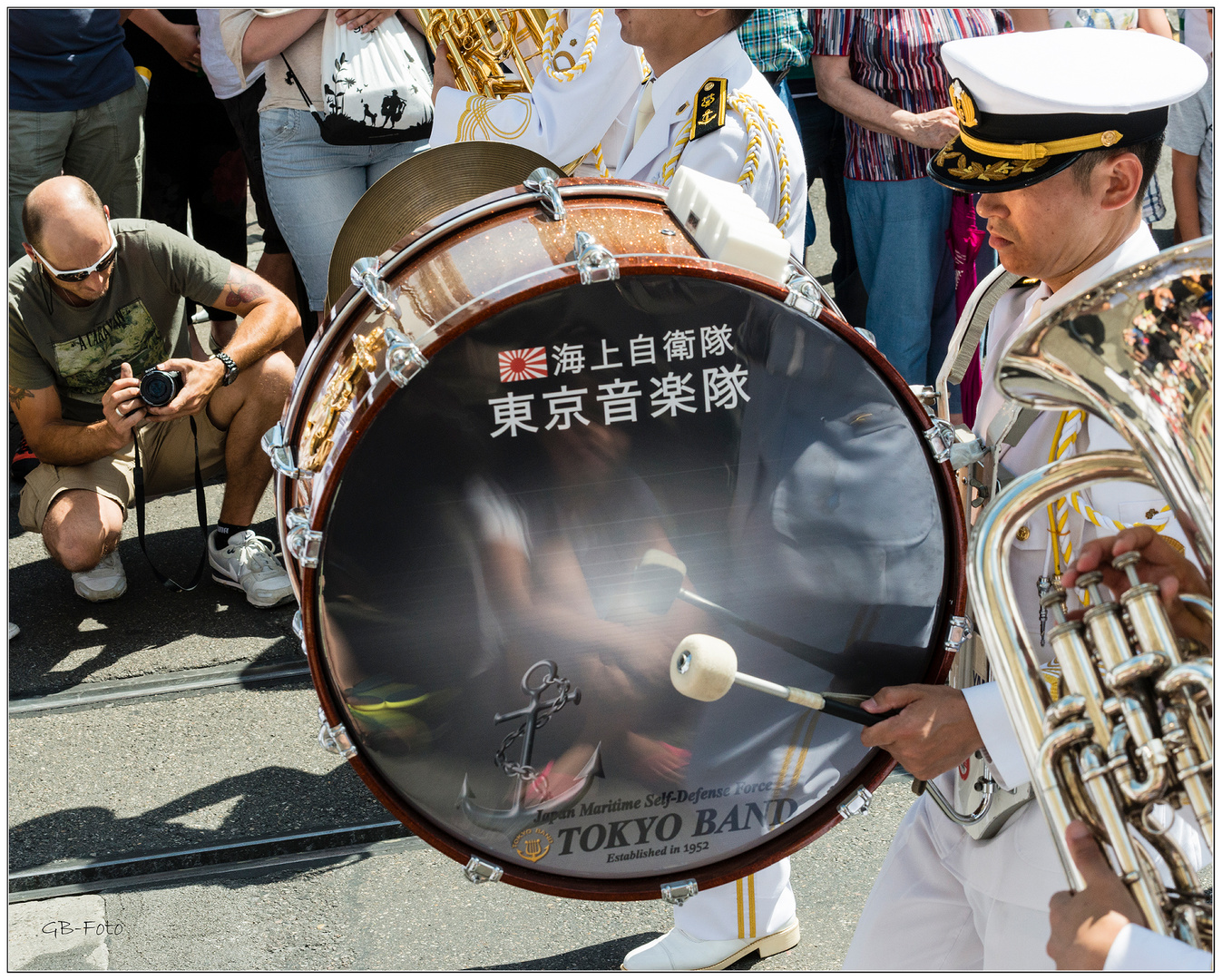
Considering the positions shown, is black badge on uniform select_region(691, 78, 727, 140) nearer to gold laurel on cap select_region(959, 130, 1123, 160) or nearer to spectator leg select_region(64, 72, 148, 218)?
gold laurel on cap select_region(959, 130, 1123, 160)

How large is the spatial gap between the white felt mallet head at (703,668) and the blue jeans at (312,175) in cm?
253

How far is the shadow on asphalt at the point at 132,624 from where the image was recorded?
3238mm

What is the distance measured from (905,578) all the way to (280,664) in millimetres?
2079

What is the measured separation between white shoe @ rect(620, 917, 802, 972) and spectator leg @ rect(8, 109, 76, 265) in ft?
10.6

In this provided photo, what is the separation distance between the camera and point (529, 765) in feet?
5.40

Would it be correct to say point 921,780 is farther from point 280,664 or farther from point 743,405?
point 280,664

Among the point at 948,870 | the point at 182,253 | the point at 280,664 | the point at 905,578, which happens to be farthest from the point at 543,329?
the point at 182,253

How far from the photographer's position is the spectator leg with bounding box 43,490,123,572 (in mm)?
3445

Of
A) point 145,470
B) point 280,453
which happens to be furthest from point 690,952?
point 145,470

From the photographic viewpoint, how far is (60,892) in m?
2.46

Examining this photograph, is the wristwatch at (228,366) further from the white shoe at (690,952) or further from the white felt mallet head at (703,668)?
the white felt mallet head at (703,668)

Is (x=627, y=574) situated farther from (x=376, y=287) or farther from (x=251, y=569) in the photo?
(x=251, y=569)

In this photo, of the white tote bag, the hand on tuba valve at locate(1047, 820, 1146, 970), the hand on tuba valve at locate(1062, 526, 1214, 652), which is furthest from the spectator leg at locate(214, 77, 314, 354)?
the hand on tuba valve at locate(1047, 820, 1146, 970)

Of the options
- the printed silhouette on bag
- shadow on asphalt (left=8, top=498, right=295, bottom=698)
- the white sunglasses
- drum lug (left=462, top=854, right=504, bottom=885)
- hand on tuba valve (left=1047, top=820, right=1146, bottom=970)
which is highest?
the printed silhouette on bag
